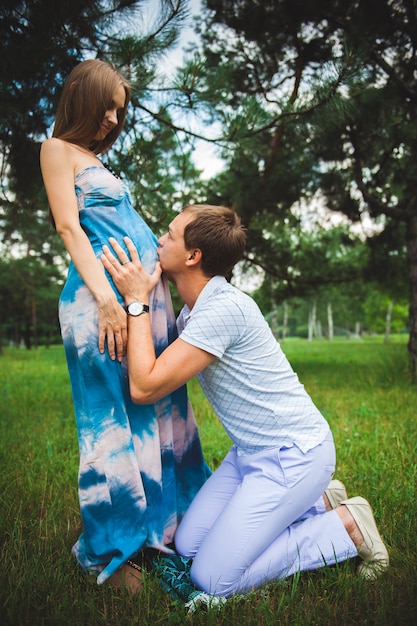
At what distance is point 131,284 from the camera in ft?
5.53

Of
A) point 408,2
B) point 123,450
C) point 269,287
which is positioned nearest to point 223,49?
point 408,2

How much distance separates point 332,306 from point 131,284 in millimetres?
40359

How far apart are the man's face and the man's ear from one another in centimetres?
1

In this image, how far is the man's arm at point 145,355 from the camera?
5.21 ft

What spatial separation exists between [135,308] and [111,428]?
1.45ft

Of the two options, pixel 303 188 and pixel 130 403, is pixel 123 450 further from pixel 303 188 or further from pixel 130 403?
pixel 303 188

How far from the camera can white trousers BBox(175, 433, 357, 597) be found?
Result: 1.58 metres

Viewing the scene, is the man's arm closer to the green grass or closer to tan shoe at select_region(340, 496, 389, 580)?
the green grass

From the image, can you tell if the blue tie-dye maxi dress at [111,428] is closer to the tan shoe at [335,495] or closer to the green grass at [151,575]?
the green grass at [151,575]

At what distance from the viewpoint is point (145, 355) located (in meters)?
1.60

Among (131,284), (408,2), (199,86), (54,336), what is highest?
(408,2)

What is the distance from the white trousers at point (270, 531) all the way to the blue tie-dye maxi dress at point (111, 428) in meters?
0.26

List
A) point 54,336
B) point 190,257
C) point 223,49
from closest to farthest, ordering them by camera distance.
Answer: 1. point 190,257
2. point 223,49
3. point 54,336

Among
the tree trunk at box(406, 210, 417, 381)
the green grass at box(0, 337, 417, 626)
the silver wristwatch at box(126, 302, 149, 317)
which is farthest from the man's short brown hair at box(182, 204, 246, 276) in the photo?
the tree trunk at box(406, 210, 417, 381)
